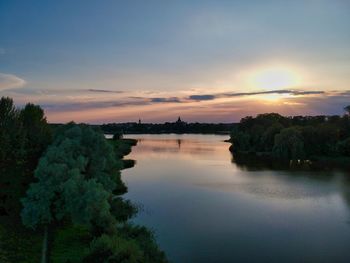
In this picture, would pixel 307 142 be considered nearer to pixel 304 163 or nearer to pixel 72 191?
pixel 304 163

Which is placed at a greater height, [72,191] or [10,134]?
[10,134]

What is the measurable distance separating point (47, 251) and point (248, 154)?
78.7 m

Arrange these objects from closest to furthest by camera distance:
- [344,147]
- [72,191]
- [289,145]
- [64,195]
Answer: [72,191], [64,195], [344,147], [289,145]

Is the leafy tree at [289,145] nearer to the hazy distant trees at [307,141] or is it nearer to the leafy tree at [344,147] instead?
the hazy distant trees at [307,141]

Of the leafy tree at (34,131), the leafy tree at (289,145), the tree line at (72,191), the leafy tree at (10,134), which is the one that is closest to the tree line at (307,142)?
the leafy tree at (289,145)

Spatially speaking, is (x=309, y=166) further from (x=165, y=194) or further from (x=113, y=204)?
(x=113, y=204)

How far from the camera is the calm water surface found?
87.1ft

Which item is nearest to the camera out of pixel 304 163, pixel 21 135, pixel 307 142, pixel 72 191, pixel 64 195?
pixel 72 191

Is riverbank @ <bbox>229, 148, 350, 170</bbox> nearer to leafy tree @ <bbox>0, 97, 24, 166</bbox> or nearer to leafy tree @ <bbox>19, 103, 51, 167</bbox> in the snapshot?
leafy tree @ <bbox>19, 103, 51, 167</bbox>

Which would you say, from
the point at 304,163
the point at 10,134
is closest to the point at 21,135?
the point at 10,134

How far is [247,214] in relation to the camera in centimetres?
3669

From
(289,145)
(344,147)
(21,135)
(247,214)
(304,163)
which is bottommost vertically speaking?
(247,214)

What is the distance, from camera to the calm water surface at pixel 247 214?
1046 inches

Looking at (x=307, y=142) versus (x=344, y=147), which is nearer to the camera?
(x=344, y=147)
